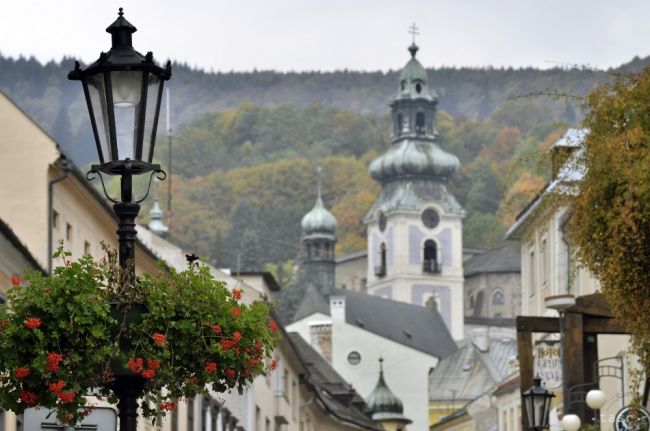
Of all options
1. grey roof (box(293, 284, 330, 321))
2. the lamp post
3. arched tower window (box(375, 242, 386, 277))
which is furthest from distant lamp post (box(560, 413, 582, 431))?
arched tower window (box(375, 242, 386, 277))

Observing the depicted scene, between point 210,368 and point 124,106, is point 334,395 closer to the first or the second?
point 124,106

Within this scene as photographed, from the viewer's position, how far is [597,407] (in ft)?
72.9

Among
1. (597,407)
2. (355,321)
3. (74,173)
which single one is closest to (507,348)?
(355,321)

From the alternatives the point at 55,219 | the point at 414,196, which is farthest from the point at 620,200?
the point at 414,196

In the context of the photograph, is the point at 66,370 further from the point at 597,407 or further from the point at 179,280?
the point at 597,407

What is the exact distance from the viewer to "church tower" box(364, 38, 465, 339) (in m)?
166

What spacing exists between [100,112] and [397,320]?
14210 centimetres

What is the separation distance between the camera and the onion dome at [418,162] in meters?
167

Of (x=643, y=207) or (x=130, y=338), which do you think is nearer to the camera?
(x=130, y=338)

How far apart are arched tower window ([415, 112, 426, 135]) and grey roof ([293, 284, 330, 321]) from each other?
83.9 ft

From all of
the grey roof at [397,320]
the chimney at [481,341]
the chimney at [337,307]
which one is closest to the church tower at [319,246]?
the grey roof at [397,320]

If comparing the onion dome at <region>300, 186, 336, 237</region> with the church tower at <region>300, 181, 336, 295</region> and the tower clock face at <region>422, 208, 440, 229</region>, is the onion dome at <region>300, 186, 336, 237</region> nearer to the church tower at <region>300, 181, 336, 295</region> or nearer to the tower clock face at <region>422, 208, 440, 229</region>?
the church tower at <region>300, 181, 336, 295</region>

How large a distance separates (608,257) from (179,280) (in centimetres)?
765

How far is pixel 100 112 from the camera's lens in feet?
41.3
